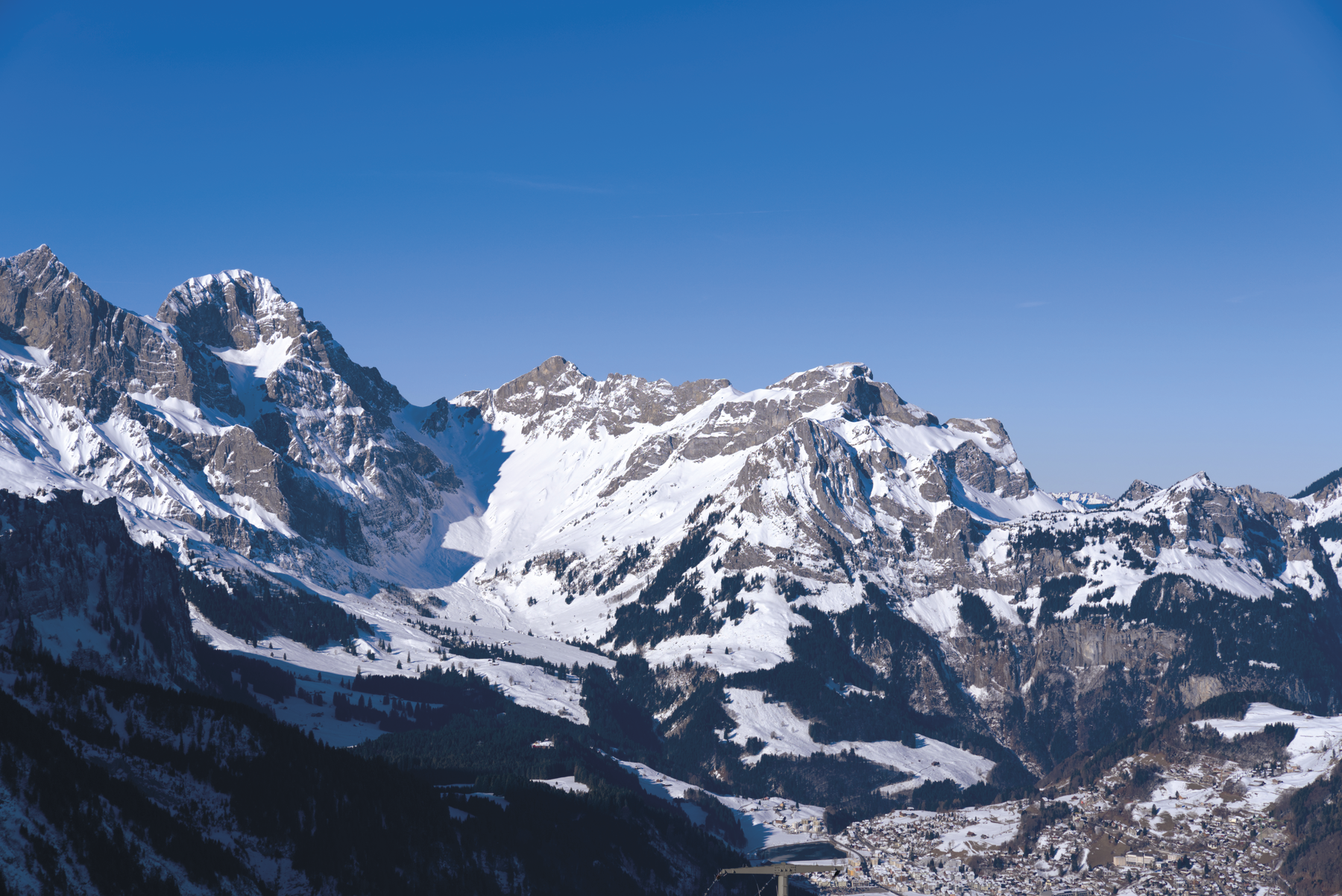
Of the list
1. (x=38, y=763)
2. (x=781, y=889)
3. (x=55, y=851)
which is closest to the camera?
(x=781, y=889)

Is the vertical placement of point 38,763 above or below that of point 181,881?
above

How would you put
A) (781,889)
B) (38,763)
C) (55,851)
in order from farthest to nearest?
(38,763), (55,851), (781,889)

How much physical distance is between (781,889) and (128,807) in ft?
398

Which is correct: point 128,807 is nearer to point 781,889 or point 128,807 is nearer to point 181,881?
point 181,881

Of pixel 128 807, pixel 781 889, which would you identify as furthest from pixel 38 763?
pixel 781 889

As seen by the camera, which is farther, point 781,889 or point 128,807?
point 128,807

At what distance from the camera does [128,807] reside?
19850 centimetres

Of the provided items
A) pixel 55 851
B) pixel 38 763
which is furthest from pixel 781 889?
pixel 38 763

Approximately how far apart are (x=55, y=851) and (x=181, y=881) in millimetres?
20336

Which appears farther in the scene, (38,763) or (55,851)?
(38,763)

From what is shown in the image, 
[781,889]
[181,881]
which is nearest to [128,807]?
[181,881]

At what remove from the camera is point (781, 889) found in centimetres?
11319

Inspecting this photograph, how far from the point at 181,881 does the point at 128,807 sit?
1460 centimetres

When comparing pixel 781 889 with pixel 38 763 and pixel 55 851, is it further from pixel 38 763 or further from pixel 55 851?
pixel 38 763
